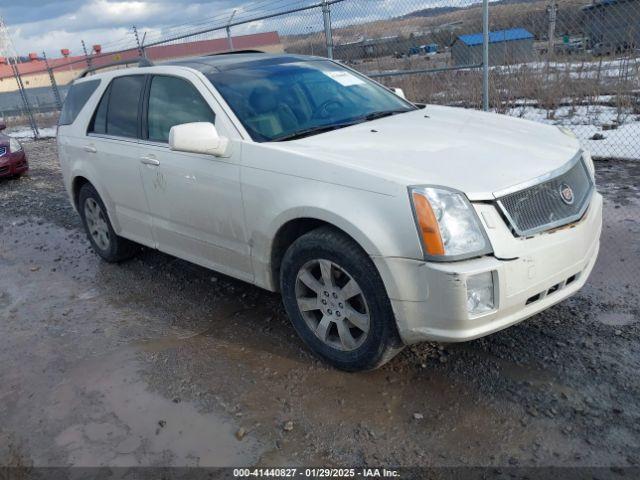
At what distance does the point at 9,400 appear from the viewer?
3.34m

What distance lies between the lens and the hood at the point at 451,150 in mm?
2785

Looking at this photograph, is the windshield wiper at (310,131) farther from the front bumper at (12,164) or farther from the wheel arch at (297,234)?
the front bumper at (12,164)

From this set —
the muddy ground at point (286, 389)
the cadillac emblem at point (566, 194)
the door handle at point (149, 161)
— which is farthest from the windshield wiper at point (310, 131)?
the cadillac emblem at point (566, 194)

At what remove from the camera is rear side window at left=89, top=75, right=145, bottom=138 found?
14.8 feet

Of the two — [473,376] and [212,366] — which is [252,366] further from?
[473,376]

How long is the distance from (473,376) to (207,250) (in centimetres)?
196

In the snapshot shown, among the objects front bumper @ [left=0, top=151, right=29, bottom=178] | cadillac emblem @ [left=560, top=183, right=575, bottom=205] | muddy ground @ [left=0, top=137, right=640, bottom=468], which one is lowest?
muddy ground @ [left=0, top=137, right=640, bottom=468]

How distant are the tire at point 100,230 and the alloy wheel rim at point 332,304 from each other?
2617mm

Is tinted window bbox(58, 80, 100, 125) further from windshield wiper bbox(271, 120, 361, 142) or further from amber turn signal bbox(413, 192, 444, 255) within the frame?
amber turn signal bbox(413, 192, 444, 255)

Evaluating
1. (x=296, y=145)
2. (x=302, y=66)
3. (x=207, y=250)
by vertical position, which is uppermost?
(x=302, y=66)

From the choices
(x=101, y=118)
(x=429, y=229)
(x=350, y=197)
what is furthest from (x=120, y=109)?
(x=429, y=229)

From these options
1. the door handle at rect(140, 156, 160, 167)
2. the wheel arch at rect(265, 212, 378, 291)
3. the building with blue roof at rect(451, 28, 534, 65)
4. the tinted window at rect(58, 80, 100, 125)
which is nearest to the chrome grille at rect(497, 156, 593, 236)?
the wheel arch at rect(265, 212, 378, 291)

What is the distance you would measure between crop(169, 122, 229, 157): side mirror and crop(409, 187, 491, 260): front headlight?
4.63 ft

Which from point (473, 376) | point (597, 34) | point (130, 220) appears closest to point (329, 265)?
point (473, 376)
